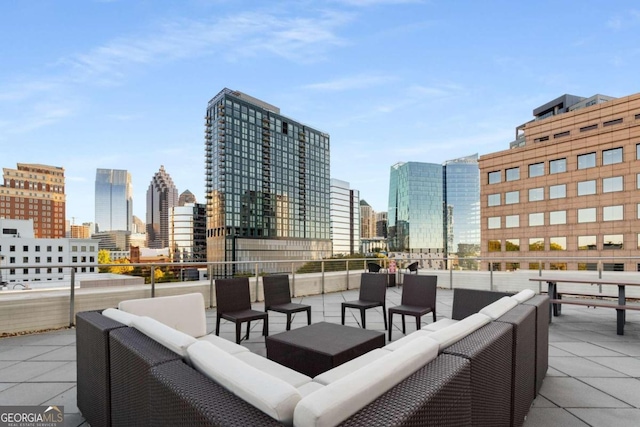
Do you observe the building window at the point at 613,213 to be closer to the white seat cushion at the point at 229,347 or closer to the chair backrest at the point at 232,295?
the chair backrest at the point at 232,295

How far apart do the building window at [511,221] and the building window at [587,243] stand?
610 cm

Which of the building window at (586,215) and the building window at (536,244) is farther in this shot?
the building window at (536,244)

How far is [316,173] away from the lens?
114062mm

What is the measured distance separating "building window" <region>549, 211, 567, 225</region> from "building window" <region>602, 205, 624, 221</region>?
3.22 meters

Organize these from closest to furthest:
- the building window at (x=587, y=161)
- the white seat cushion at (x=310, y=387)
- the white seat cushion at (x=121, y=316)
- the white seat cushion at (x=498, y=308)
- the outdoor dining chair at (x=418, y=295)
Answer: the white seat cushion at (x=310, y=387), the white seat cushion at (x=121, y=316), the white seat cushion at (x=498, y=308), the outdoor dining chair at (x=418, y=295), the building window at (x=587, y=161)

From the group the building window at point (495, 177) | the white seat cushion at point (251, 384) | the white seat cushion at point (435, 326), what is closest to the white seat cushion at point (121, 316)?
the white seat cushion at point (251, 384)

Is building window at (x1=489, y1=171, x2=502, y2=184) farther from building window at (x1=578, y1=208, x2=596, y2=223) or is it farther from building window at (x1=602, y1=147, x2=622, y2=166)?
building window at (x1=602, y1=147, x2=622, y2=166)

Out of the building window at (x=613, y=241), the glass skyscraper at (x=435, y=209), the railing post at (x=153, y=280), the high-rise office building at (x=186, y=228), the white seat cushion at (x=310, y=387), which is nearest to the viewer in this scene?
the white seat cushion at (x=310, y=387)

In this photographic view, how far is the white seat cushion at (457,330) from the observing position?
1690 mm

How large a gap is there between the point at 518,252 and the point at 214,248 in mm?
72604

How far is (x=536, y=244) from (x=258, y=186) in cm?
7282

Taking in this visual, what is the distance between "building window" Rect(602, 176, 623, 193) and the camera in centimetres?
3288

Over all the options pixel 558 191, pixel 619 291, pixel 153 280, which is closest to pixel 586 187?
pixel 558 191

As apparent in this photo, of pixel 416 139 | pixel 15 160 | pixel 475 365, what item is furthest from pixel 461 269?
pixel 15 160
